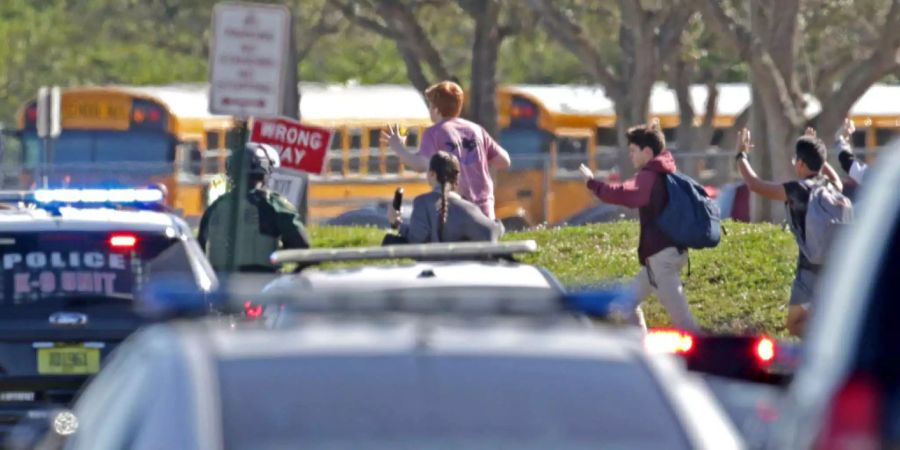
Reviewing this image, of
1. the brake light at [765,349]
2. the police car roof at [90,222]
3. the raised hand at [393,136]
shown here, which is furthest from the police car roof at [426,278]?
the raised hand at [393,136]

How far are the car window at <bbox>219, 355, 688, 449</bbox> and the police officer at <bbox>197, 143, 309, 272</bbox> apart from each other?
778 centimetres

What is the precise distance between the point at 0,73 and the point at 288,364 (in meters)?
52.0

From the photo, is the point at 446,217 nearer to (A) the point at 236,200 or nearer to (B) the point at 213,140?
(A) the point at 236,200

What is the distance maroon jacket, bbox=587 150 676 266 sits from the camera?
44.4 feet

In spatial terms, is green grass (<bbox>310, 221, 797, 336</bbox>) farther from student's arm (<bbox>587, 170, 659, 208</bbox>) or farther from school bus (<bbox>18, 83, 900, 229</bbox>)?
school bus (<bbox>18, 83, 900, 229</bbox>)

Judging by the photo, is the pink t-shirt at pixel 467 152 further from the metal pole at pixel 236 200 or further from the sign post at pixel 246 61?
the metal pole at pixel 236 200

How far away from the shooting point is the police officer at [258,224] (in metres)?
13.1

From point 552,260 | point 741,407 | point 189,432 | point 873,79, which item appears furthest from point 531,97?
point 189,432

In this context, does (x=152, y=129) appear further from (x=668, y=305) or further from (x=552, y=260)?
(x=668, y=305)

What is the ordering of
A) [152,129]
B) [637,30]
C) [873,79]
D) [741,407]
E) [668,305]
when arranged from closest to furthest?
[741,407], [668,305], [873,79], [637,30], [152,129]

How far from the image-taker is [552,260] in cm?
2089

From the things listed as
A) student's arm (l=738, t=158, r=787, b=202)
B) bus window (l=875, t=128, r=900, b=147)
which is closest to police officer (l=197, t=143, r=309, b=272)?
student's arm (l=738, t=158, r=787, b=202)

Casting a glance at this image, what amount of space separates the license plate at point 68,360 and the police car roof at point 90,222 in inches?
22.2

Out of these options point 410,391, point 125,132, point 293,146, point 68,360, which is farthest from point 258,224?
point 125,132
